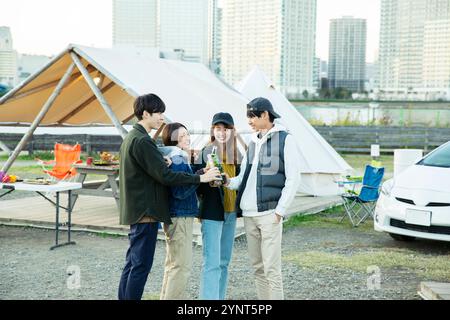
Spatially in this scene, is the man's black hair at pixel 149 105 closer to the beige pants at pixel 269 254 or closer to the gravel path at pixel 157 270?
the beige pants at pixel 269 254

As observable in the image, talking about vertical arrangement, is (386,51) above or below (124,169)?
above

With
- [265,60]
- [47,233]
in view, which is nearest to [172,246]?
[47,233]

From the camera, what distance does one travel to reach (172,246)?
419 centimetres

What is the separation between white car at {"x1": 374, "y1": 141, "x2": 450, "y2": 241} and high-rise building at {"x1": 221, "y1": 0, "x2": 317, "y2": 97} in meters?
6.09

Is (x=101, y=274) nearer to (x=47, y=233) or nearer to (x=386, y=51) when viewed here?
(x=47, y=233)

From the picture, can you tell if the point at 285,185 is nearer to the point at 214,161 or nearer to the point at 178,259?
the point at 214,161

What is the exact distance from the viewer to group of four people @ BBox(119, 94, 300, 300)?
4059mm

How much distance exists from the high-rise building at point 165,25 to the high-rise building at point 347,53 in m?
113

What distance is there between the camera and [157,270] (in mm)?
6184

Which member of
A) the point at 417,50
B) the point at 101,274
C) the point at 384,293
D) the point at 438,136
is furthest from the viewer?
the point at 417,50

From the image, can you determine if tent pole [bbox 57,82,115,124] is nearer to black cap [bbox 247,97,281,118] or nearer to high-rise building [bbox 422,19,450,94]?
black cap [bbox 247,97,281,118]

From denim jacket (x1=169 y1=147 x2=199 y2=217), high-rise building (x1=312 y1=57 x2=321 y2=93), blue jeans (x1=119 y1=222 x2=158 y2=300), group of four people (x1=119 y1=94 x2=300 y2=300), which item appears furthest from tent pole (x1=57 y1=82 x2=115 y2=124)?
high-rise building (x1=312 y1=57 x2=321 y2=93)

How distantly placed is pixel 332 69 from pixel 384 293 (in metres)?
134

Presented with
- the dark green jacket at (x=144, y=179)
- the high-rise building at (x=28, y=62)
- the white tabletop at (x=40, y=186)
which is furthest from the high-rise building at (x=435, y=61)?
the dark green jacket at (x=144, y=179)
